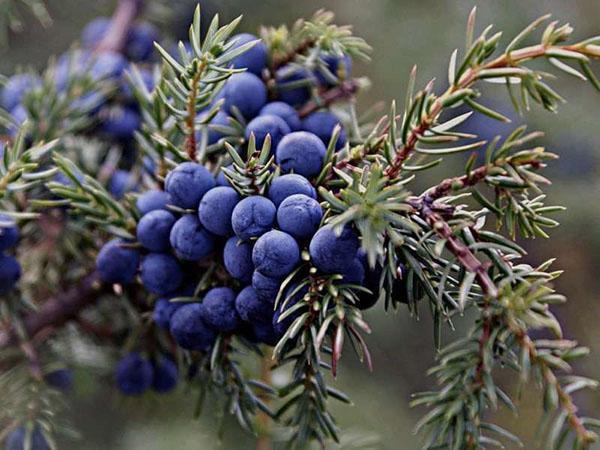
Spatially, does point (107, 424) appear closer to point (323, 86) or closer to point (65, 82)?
point (65, 82)

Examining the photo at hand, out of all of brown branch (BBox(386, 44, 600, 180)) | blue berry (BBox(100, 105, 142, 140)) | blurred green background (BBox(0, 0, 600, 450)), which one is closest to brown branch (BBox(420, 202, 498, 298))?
brown branch (BBox(386, 44, 600, 180))

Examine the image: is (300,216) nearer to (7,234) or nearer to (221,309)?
(221,309)

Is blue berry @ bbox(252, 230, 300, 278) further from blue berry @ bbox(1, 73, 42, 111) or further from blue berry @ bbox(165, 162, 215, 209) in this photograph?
blue berry @ bbox(1, 73, 42, 111)

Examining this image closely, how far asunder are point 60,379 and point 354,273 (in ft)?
1.70

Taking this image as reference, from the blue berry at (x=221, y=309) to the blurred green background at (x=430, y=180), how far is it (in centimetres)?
60

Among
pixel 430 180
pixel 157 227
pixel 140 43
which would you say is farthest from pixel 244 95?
pixel 430 180

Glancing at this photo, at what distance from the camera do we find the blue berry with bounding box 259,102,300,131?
63 cm

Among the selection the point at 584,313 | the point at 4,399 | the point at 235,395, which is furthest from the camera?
the point at 584,313

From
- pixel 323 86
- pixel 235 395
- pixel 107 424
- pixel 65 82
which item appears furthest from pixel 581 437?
pixel 107 424

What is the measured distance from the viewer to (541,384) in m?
0.44

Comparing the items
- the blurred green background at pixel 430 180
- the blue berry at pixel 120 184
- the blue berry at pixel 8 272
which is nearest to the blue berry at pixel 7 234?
the blue berry at pixel 8 272

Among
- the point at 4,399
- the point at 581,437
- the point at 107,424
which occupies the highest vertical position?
the point at 581,437

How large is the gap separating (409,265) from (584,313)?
1068 millimetres

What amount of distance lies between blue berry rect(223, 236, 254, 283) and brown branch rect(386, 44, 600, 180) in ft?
0.38
